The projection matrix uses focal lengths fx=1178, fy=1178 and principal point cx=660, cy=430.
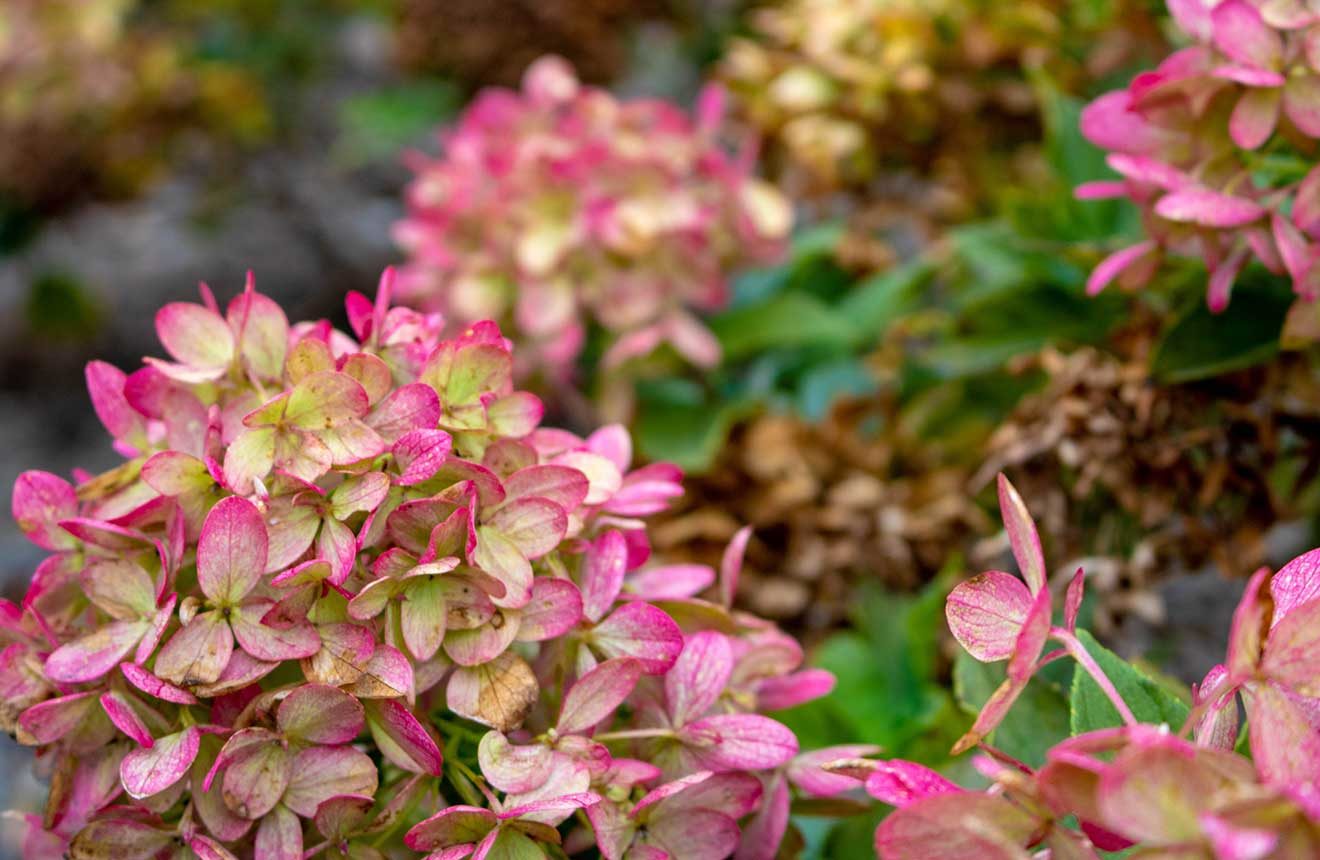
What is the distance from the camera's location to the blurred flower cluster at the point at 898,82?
881mm

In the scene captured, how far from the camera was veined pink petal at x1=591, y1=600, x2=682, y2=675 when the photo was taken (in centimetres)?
39

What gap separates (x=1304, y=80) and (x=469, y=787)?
15.9 inches

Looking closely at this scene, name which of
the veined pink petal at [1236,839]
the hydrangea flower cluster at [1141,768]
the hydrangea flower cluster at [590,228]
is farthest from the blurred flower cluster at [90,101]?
the veined pink petal at [1236,839]

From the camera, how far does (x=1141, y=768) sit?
254 mm

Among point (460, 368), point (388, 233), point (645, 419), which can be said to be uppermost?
point (460, 368)

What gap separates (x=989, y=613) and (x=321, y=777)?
211mm

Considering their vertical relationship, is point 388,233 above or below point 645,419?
below

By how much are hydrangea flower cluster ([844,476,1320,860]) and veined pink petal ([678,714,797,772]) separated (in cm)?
4

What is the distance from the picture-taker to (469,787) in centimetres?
37

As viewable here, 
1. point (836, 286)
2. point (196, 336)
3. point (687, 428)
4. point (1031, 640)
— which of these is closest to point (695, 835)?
point (1031, 640)

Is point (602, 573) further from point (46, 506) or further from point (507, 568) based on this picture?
point (46, 506)

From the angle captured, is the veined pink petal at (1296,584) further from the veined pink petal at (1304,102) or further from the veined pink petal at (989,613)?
the veined pink petal at (1304,102)

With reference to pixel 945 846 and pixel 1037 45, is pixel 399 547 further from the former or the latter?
pixel 1037 45

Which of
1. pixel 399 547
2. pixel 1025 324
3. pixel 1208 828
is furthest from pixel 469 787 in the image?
pixel 1025 324
